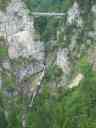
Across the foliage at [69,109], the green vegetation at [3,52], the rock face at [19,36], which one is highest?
the rock face at [19,36]

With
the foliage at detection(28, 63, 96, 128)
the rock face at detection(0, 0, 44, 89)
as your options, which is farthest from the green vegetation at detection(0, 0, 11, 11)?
the foliage at detection(28, 63, 96, 128)

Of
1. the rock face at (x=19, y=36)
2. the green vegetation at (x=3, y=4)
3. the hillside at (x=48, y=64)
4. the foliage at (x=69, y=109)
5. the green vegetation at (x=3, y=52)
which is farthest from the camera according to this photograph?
the green vegetation at (x=3, y=4)

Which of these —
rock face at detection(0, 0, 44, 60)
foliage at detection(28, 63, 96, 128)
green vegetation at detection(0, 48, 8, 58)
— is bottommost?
foliage at detection(28, 63, 96, 128)

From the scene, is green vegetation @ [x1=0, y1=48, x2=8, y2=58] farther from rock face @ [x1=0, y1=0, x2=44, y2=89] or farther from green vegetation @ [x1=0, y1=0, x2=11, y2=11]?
green vegetation @ [x1=0, y1=0, x2=11, y2=11]

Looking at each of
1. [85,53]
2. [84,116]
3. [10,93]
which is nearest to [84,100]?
[84,116]

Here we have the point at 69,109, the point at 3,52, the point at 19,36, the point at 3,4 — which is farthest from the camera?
the point at 3,4

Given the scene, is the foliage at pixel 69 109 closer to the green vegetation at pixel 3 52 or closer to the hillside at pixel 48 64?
the hillside at pixel 48 64

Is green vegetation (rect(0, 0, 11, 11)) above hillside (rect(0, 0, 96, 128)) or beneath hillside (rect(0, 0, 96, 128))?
above

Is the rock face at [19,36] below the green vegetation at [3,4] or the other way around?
below

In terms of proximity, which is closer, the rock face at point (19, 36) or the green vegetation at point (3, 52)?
the green vegetation at point (3, 52)

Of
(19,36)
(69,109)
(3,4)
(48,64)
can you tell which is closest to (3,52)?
(19,36)

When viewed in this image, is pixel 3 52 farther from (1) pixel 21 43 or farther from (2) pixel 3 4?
(2) pixel 3 4

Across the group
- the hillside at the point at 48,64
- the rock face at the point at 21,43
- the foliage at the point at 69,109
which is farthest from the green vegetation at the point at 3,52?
the foliage at the point at 69,109

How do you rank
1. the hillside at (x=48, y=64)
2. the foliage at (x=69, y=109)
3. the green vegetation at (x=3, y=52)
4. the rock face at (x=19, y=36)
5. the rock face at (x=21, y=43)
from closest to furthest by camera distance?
1. the foliage at (x=69, y=109)
2. the hillside at (x=48, y=64)
3. the rock face at (x=21, y=43)
4. the green vegetation at (x=3, y=52)
5. the rock face at (x=19, y=36)
